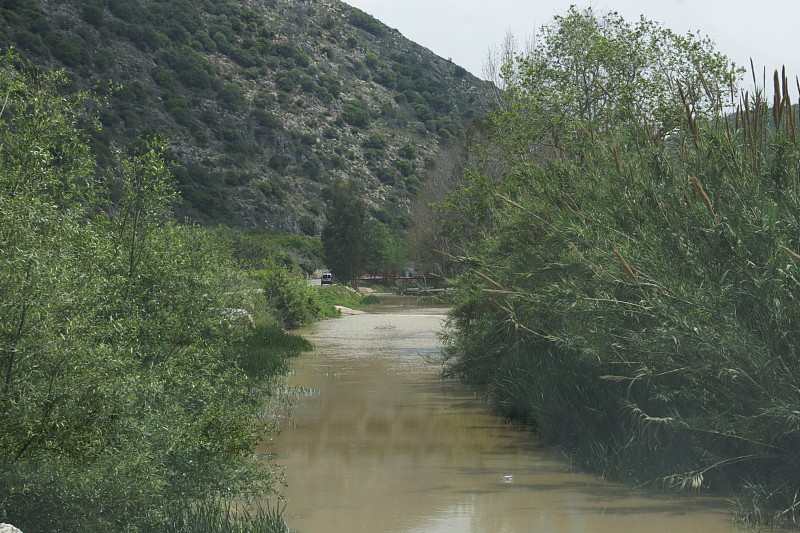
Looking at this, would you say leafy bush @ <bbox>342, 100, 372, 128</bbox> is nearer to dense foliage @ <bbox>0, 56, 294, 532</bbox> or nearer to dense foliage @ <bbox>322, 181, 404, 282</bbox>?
dense foliage @ <bbox>322, 181, 404, 282</bbox>

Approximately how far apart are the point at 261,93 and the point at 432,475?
7791 cm

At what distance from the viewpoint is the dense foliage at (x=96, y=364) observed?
21.9 feet

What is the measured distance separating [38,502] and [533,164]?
9490 millimetres

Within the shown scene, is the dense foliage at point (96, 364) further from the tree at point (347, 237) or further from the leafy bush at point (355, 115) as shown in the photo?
the leafy bush at point (355, 115)

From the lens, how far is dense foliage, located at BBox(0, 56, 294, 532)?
6.67 meters

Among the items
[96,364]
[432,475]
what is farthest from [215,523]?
[432,475]

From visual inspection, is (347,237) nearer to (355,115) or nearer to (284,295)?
(355,115)

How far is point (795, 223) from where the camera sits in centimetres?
834

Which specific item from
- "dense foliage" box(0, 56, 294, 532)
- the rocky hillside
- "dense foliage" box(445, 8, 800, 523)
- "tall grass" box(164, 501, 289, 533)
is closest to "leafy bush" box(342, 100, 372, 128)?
the rocky hillside

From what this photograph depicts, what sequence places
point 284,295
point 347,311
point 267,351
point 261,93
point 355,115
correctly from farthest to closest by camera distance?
1. point 355,115
2. point 261,93
3. point 347,311
4. point 284,295
5. point 267,351

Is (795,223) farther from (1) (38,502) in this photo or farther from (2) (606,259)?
(1) (38,502)

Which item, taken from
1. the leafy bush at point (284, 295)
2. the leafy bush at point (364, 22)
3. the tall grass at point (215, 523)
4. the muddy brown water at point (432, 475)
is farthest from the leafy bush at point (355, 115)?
the tall grass at point (215, 523)

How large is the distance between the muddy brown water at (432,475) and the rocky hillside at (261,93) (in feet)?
136

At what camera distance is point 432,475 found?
36.7 ft
